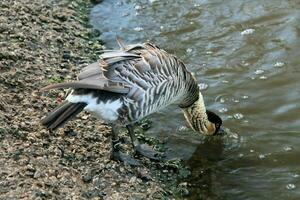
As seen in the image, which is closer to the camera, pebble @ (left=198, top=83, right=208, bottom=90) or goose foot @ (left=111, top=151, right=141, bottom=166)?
goose foot @ (left=111, top=151, right=141, bottom=166)

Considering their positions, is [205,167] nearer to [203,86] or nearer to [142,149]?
[142,149]

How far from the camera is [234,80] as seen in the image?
7.80 meters

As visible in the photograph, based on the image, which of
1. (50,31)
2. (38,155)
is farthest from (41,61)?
(38,155)

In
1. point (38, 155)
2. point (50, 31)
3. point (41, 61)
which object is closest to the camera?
point (38, 155)

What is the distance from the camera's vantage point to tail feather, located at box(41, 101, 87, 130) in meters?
5.35

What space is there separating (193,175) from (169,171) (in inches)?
Answer: 10.5

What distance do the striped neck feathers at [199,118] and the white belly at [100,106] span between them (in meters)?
1.41

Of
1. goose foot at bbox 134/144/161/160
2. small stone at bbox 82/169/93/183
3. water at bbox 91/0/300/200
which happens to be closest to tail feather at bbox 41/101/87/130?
small stone at bbox 82/169/93/183

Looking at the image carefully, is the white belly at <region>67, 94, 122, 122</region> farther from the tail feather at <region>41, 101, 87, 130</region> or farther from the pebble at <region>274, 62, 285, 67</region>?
the pebble at <region>274, 62, 285, 67</region>

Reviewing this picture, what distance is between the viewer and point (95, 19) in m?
9.97

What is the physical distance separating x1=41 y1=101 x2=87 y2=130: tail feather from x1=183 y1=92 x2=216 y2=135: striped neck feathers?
1.86 metres

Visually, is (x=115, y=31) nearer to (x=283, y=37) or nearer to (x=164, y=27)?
(x=164, y=27)

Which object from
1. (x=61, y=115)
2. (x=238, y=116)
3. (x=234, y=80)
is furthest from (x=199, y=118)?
(x=61, y=115)

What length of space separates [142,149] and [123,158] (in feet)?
1.39
